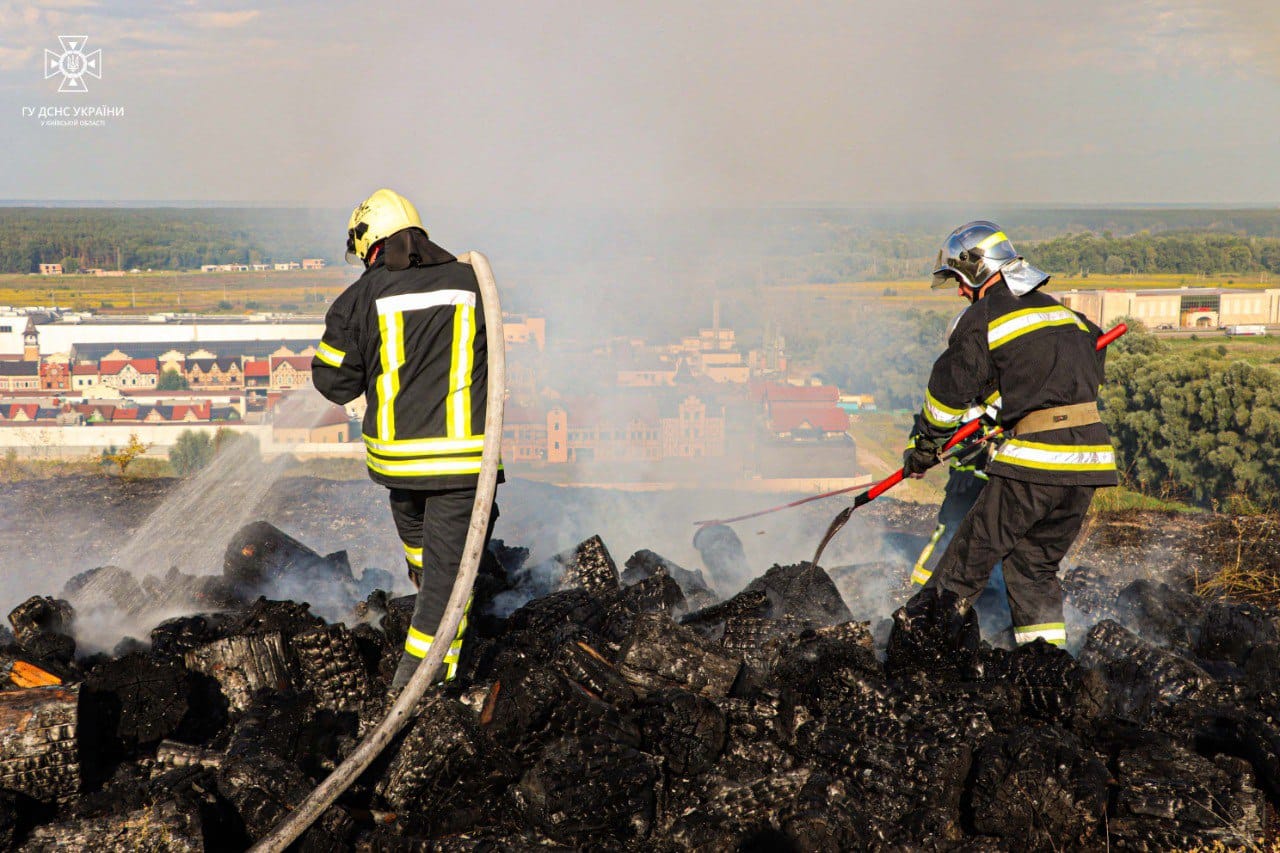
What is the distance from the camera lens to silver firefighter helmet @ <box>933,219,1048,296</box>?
16.6ft

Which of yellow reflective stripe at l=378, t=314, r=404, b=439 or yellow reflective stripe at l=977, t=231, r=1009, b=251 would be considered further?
yellow reflective stripe at l=977, t=231, r=1009, b=251

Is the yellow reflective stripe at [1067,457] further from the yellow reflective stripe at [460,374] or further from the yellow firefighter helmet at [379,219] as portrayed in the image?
the yellow firefighter helmet at [379,219]

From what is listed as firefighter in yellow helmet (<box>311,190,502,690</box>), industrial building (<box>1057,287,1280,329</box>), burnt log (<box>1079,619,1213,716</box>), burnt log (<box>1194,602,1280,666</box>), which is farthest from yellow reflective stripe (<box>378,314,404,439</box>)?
industrial building (<box>1057,287,1280,329</box>)

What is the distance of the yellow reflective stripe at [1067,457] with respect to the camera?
4898 millimetres

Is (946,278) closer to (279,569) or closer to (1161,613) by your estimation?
(1161,613)

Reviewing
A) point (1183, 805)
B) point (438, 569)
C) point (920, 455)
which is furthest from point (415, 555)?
point (1183, 805)

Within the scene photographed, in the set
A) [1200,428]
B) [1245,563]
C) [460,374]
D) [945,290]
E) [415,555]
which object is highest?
[945,290]

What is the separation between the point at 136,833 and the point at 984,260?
467cm

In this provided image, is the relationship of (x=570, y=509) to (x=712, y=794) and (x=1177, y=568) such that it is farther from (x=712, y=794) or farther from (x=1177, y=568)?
(x=712, y=794)

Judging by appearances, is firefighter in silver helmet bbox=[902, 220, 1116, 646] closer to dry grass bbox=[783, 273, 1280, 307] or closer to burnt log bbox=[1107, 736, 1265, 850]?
burnt log bbox=[1107, 736, 1265, 850]

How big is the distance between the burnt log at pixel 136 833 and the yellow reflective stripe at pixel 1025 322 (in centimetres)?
420

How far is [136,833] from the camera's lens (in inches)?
132

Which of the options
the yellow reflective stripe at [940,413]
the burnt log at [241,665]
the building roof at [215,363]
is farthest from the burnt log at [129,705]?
the building roof at [215,363]

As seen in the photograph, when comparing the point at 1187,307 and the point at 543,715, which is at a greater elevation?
the point at 1187,307
